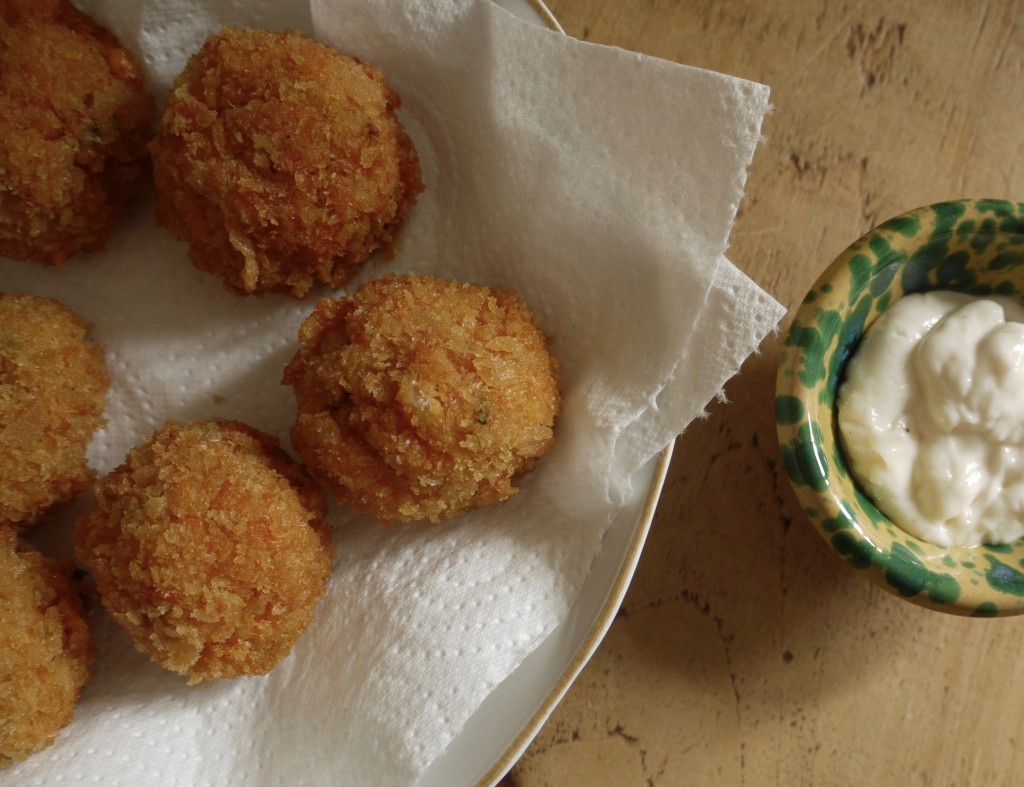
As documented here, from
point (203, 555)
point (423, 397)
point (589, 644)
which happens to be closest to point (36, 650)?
point (203, 555)

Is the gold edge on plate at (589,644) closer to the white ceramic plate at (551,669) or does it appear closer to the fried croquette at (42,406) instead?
the white ceramic plate at (551,669)

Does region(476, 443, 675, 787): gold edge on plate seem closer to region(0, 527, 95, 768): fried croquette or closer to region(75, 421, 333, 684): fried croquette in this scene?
region(75, 421, 333, 684): fried croquette

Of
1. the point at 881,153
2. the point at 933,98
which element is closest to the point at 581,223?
the point at 881,153

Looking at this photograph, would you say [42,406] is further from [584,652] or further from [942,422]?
[942,422]

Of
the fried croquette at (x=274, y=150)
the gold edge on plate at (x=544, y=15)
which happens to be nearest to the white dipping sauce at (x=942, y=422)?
the gold edge on plate at (x=544, y=15)

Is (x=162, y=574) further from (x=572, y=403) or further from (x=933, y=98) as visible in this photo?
(x=933, y=98)

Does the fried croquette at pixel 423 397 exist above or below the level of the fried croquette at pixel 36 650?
above
